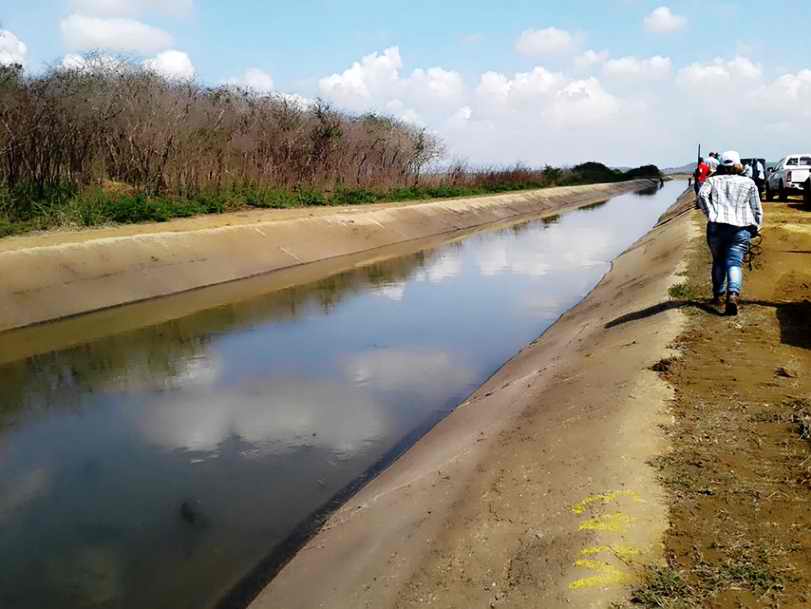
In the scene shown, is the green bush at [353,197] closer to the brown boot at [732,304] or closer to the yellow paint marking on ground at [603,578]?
the brown boot at [732,304]

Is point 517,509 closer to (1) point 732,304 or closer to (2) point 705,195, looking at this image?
(1) point 732,304

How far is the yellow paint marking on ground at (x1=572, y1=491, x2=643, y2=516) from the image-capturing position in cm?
441

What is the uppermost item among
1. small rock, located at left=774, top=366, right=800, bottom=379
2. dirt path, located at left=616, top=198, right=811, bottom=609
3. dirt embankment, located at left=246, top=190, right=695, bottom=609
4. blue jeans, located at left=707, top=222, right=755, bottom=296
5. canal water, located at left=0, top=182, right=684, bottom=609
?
blue jeans, located at left=707, top=222, right=755, bottom=296

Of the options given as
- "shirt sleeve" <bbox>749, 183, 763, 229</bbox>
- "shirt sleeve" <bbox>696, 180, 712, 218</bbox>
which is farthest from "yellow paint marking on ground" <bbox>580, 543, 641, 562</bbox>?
"shirt sleeve" <bbox>749, 183, 763, 229</bbox>

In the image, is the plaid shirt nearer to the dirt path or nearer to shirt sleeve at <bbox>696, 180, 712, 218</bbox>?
shirt sleeve at <bbox>696, 180, 712, 218</bbox>

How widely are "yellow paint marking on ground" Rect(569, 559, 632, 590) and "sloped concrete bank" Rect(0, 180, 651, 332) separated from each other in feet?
41.3

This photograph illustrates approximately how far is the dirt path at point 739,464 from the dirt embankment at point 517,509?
0.17 meters

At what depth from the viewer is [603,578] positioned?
11.9 ft

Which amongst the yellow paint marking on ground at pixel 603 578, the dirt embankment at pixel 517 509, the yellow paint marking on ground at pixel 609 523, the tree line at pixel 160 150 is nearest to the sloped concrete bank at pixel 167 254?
the tree line at pixel 160 150

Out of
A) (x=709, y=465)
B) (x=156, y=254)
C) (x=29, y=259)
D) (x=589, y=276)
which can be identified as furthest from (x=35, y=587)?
(x=589, y=276)

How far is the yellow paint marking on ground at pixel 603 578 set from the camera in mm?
3578

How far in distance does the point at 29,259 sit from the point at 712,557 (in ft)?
48.0

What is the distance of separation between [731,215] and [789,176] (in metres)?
21.1

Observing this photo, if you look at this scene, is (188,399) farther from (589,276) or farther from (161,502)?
(589,276)
